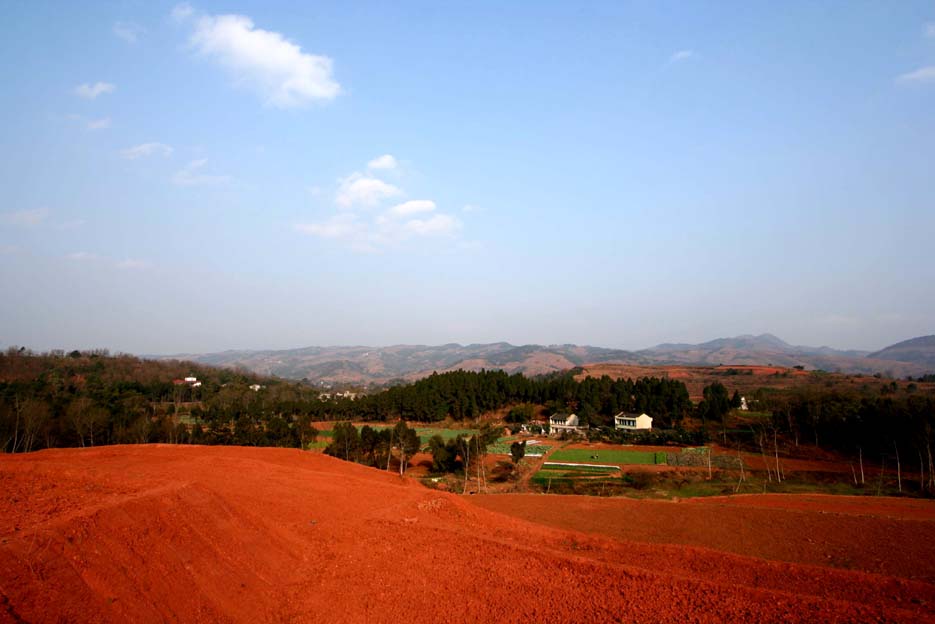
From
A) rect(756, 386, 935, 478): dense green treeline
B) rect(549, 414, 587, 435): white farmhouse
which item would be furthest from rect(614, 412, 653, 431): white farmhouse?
rect(756, 386, 935, 478): dense green treeline

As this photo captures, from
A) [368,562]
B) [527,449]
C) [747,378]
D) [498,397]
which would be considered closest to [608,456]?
[527,449]

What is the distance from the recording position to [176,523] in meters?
10.7

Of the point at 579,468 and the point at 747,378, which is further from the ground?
the point at 747,378

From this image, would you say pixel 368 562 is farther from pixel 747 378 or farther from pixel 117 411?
pixel 747 378

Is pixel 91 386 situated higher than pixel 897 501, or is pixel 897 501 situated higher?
pixel 91 386

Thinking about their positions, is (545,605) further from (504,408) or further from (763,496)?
(504,408)

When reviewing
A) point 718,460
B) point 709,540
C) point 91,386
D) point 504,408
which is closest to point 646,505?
point 709,540

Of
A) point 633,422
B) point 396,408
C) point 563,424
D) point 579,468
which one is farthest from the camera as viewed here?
point 396,408

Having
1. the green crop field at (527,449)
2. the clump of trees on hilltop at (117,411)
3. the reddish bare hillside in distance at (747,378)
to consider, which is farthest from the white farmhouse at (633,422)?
the clump of trees on hilltop at (117,411)

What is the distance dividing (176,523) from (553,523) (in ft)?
40.2

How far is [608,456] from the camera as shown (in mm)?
45938

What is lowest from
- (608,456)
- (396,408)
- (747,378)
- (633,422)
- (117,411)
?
(608,456)

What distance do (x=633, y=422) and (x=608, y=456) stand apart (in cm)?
1521

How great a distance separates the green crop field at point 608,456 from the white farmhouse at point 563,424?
988cm
